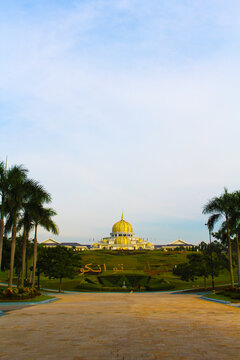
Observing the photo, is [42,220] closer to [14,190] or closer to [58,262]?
[14,190]

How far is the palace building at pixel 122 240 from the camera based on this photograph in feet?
519

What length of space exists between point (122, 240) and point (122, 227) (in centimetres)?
1082

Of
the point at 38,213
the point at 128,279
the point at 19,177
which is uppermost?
the point at 19,177

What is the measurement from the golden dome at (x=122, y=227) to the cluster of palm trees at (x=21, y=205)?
437 feet

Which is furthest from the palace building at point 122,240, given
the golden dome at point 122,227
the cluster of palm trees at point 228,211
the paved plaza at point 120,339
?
the paved plaza at point 120,339

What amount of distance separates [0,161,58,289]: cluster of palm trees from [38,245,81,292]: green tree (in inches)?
523

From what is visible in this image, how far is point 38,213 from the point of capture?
103ft

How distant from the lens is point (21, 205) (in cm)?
2908

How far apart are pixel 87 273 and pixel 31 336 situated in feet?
207

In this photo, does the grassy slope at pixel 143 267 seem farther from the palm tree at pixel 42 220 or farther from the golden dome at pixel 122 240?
the golden dome at pixel 122 240

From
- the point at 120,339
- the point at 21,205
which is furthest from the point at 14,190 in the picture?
the point at 120,339

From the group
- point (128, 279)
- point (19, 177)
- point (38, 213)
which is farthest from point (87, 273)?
point (19, 177)

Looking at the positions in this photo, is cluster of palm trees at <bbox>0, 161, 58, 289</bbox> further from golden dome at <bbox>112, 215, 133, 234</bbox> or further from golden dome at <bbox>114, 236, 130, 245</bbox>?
golden dome at <bbox>112, 215, 133, 234</bbox>

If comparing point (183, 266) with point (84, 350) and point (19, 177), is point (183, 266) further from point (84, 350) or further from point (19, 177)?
point (84, 350)
